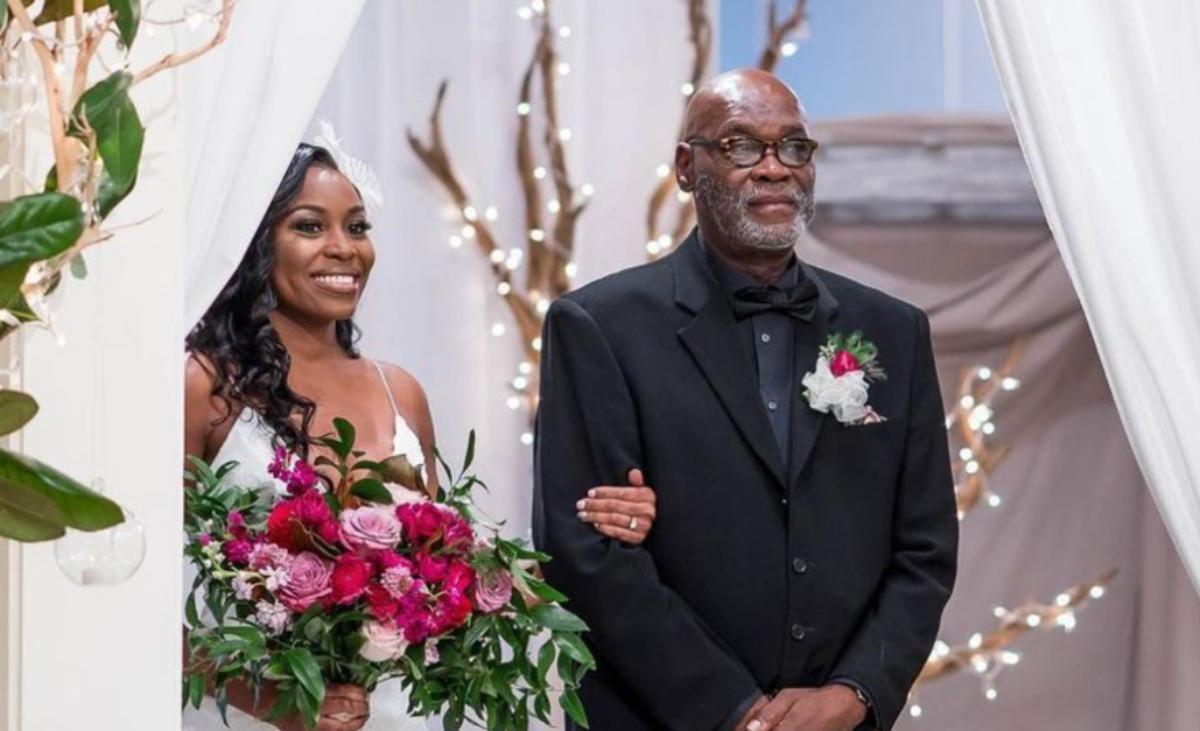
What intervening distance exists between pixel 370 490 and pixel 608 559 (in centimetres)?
40

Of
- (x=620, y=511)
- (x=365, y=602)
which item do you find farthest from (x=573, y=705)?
(x=620, y=511)

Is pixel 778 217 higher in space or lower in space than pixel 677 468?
higher

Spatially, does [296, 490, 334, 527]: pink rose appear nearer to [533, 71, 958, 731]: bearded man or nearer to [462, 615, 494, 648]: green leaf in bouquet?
[462, 615, 494, 648]: green leaf in bouquet

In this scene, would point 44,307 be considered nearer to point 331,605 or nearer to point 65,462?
point 65,462

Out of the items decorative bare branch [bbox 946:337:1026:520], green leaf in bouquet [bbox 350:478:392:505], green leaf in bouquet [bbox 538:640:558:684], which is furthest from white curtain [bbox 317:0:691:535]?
green leaf in bouquet [bbox 538:640:558:684]

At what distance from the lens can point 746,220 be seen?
119 inches

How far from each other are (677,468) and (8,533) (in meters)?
1.62

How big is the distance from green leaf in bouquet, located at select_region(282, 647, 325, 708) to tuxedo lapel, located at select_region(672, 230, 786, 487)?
78 centimetres

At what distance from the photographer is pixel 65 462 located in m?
2.02

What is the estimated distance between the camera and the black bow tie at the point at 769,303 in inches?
121

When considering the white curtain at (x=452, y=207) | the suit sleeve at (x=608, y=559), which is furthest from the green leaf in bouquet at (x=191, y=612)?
the white curtain at (x=452, y=207)

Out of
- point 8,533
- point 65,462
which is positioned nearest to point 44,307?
point 8,533

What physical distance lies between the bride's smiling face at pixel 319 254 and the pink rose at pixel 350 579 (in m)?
0.76

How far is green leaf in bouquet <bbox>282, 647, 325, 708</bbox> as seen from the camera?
2484 millimetres
